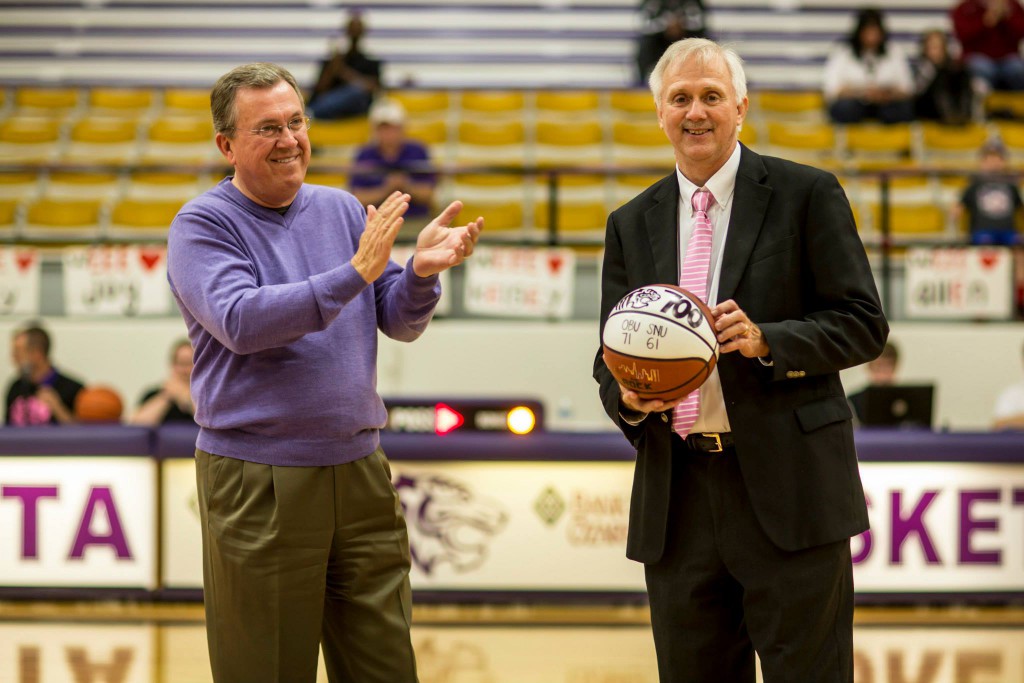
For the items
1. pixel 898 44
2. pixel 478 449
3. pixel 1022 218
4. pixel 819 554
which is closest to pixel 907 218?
pixel 1022 218

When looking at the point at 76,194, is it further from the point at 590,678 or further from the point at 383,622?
the point at 383,622

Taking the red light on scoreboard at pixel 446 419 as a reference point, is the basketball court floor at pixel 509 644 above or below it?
below

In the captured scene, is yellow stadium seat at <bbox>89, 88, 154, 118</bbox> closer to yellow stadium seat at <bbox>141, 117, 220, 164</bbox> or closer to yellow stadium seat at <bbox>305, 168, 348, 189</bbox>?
yellow stadium seat at <bbox>141, 117, 220, 164</bbox>

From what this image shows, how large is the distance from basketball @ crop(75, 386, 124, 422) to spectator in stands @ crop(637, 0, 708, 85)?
5.70 metres

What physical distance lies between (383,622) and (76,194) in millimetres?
8704

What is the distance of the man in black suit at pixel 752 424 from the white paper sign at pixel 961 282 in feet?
19.4

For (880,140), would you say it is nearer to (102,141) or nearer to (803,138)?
(803,138)

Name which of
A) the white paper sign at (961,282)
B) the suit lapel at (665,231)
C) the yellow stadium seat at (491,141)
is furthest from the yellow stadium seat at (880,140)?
the suit lapel at (665,231)

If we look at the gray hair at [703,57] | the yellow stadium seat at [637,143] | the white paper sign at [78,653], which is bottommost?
the white paper sign at [78,653]

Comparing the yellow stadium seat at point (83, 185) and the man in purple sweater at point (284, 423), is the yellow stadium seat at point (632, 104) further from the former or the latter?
the man in purple sweater at point (284, 423)

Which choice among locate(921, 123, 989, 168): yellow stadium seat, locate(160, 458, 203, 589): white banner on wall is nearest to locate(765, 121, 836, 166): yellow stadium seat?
locate(921, 123, 989, 168): yellow stadium seat

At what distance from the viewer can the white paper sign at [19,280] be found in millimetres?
8422

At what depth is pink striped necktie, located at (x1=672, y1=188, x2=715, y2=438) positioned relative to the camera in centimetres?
274

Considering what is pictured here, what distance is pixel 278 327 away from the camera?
2660 mm
